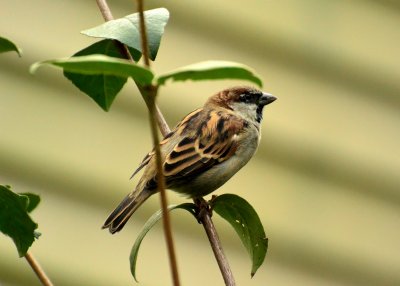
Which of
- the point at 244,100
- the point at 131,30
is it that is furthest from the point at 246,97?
the point at 131,30

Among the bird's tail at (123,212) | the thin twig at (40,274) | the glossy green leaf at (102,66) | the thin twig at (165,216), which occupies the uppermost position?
the glossy green leaf at (102,66)

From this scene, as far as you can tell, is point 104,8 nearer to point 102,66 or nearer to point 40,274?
point 40,274

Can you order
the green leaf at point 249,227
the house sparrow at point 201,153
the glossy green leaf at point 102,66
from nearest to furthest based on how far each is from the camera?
the glossy green leaf at point 102,66
the green leaf at point 249,227
the house sparrow at point 201,153

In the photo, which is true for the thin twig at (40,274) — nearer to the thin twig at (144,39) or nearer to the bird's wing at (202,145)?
the thin twig at (144,39)

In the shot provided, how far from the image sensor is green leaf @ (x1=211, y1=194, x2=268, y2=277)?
194cm

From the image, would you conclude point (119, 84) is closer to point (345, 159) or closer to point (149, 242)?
point (149, 242)

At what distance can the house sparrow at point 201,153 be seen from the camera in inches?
125

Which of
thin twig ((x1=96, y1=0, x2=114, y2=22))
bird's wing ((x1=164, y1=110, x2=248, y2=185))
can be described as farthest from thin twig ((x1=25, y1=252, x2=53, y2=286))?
bird's wing ((x1=164, y1=110, x2=248, y2=185))

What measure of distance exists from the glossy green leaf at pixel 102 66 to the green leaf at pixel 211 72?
0.07 feet

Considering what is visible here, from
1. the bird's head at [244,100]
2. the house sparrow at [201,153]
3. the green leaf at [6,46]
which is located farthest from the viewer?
the bird's head at [244,100]

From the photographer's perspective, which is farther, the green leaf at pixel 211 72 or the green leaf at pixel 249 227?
the green leaf at pixel 249 227

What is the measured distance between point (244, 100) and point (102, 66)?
3024mm

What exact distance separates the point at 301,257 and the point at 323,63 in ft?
3.83

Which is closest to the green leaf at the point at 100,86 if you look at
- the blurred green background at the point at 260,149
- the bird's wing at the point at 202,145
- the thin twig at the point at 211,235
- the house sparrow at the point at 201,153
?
the thin twig at the point at 211,235
